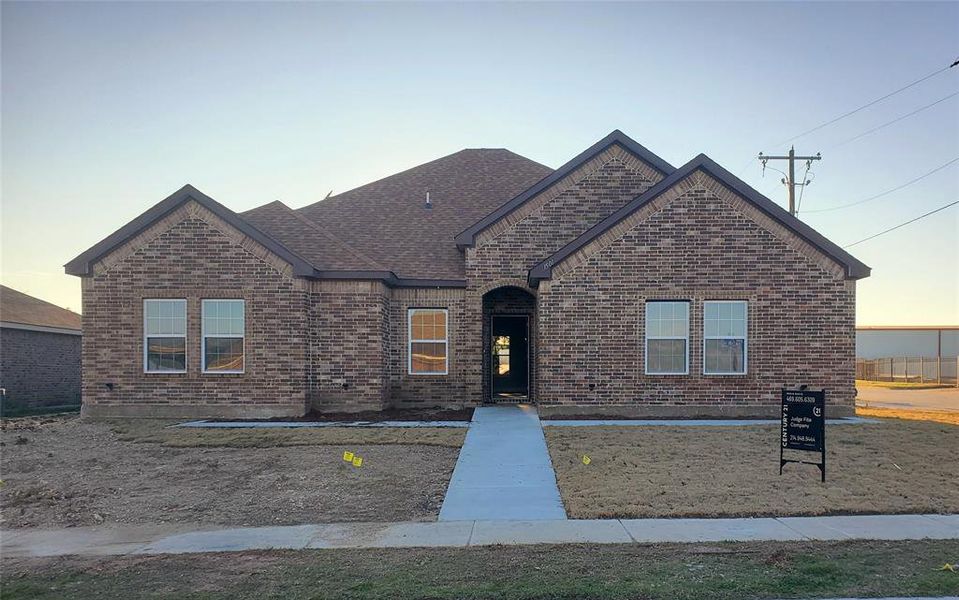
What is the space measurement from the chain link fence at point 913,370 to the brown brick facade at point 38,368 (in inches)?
1760

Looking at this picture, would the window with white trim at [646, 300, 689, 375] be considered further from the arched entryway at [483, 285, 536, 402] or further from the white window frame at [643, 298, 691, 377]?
the arched entryway at [483, 285, 536, 402]

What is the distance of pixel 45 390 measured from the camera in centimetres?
2533

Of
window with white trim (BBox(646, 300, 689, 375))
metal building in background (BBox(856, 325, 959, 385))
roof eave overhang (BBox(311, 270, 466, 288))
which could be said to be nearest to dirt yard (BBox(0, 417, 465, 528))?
roof eave overhang (BBox(311, 270, 466, 288))

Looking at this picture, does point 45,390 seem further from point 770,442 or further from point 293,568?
point 770,442

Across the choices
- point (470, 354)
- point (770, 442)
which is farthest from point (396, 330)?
point (770, 442)

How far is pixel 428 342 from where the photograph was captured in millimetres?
16969

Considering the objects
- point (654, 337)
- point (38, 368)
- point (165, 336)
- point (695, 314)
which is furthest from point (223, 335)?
point (38, 368)

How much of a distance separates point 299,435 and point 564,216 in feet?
28.1

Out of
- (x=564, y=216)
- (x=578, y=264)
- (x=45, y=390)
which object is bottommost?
(x=45, y=390)

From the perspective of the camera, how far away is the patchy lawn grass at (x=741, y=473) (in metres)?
7.97

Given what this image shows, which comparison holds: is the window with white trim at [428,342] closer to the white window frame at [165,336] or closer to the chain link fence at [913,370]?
the white window frame at [165,336]

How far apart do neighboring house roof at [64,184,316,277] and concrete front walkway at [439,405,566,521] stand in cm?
578

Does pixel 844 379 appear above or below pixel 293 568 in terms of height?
above

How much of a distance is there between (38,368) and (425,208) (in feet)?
56.0
